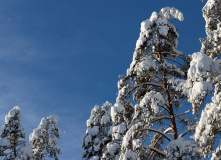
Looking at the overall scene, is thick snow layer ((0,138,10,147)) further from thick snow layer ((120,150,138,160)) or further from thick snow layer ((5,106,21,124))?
thick snow layer ((120,150,138,160))

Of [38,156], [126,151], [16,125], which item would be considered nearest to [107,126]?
[38,156]

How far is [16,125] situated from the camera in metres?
26.5

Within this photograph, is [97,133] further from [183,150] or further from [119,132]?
[183,150]

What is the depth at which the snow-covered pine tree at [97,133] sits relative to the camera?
3134cm

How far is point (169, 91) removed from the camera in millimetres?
15453

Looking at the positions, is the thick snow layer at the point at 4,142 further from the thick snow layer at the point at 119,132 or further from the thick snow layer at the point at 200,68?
the thick snow layer at the point at 200,68

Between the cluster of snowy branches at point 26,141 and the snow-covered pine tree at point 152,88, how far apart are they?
41.8ft

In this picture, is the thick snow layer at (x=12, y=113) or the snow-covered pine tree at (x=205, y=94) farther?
the thick snow layer at (x=12, y=113)

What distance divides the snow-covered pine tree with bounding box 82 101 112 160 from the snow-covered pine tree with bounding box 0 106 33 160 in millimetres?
8083

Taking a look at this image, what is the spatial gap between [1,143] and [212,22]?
756 inches

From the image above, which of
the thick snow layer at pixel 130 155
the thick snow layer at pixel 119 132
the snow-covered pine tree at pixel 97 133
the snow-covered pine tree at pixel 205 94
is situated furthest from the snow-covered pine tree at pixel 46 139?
the snow-covered pine tree at pixel 205 94

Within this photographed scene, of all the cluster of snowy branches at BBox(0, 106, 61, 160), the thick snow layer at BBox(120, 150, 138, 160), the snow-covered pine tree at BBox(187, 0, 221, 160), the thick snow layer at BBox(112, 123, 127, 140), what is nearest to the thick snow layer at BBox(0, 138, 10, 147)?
the cluster of snowy branches at BBox(0, 106, 61, 160)

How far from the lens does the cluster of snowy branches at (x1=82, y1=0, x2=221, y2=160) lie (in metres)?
11.0

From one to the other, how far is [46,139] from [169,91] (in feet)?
56.6
